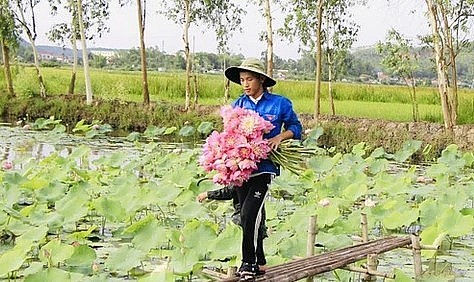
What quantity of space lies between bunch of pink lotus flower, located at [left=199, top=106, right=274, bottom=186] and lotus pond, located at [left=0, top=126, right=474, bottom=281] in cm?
51

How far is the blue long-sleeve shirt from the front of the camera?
11.0 feet

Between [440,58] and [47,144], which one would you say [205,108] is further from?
[440,58]

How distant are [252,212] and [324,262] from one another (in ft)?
1.98

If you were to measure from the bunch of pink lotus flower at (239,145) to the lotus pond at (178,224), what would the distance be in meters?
0.51

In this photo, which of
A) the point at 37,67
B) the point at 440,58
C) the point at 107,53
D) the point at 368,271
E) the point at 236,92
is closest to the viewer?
the point at 368,271

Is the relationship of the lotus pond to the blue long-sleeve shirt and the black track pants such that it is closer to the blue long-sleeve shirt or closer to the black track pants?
the black track pants

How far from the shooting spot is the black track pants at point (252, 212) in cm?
334

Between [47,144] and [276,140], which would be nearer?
[276,140]

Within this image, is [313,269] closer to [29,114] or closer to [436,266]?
[436,266]

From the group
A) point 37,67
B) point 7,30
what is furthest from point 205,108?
point 7,30

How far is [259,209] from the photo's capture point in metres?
3.36

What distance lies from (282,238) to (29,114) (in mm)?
13685

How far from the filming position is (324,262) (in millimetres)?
3736

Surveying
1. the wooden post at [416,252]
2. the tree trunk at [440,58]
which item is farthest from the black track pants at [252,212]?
the tree trunk at [440,58]
